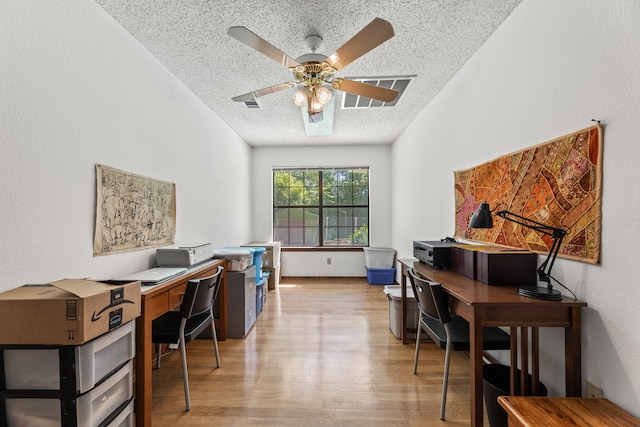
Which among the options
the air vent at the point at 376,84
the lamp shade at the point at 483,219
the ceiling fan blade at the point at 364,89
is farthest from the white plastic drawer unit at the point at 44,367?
the air vent at the point at 376,84

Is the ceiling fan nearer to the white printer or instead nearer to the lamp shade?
the lamp shade

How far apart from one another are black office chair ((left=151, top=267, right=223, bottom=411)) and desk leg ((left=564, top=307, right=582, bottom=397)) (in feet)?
6.97

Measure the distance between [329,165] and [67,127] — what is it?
13.8ft

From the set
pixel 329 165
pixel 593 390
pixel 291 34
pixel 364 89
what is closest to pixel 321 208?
pixel 329 165

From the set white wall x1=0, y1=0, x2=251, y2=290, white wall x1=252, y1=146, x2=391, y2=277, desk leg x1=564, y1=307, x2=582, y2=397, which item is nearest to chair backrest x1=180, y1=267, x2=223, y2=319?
white wall x1=0, y1=0, x2=251, y2=290

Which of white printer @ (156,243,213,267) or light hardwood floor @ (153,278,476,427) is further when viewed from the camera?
white printer @ (156,243,213,267)

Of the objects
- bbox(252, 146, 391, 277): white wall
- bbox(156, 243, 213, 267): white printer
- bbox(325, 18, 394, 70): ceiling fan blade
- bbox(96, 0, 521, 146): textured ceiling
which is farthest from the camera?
bbox(252, 146, 391, 277): white wall

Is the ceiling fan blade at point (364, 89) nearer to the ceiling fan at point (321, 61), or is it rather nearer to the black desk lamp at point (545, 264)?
the ceiling fan at point (321, 61)

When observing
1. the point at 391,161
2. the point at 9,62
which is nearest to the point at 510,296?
the point at 9,62

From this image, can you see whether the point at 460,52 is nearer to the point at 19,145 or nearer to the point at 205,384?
the point at 19,145

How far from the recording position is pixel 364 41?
5.51 ft

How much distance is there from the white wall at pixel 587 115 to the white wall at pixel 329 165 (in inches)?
118

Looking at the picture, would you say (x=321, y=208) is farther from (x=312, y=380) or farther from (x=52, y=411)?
(x=52, y=411)

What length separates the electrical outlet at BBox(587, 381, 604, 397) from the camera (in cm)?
131
